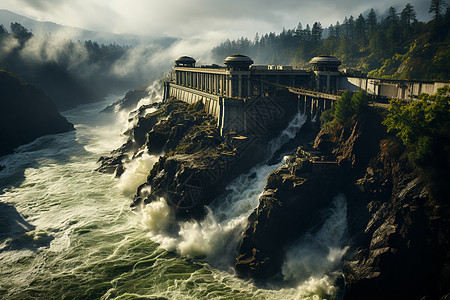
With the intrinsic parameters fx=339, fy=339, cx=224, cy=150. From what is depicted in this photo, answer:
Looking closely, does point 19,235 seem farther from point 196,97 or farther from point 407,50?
point 407,50

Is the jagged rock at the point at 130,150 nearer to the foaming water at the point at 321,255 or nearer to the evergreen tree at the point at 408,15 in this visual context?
the foaming water at the point at 321,255

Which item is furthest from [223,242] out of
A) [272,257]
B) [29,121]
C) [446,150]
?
[29,121]

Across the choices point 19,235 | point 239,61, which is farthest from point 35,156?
point 239,61

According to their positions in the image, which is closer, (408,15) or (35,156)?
(35,156)

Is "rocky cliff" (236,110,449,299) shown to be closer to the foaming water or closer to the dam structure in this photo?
the foaming water

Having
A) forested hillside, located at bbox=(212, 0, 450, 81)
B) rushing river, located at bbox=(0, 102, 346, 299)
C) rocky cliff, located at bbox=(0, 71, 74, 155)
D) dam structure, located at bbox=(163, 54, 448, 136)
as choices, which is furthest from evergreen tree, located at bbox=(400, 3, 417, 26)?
rocky cliff, located at bbox=(0, 71, 74, 155)

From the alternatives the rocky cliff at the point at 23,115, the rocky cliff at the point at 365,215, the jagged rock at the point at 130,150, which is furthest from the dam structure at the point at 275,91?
the rocky cliff at the point at 23,115
